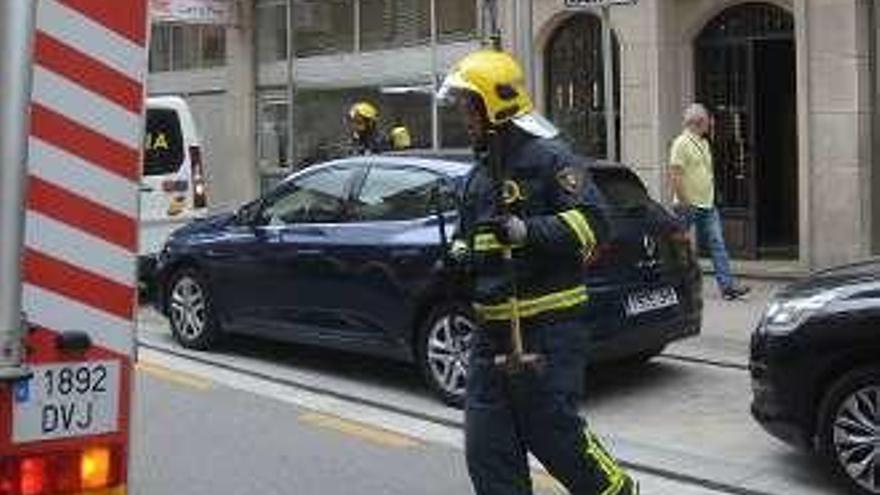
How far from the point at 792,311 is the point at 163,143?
29.3 feet

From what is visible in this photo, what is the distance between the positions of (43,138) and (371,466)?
5003 millimetres

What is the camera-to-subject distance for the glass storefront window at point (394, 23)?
20.2m

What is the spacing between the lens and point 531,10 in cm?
1783

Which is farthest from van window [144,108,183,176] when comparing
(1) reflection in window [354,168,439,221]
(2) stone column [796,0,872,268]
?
(2) stone column [796,0,872,268]

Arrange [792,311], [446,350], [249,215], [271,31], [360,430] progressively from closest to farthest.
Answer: [792,311] < [360,430] < [446,350] < [249,215] < [271,31]

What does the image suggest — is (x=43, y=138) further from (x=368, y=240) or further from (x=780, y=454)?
(x=368, y=240)

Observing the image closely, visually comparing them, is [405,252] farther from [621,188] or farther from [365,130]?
[365,130]

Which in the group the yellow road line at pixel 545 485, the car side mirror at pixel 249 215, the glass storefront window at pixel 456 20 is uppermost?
the glass storefront window at pixel 456 20

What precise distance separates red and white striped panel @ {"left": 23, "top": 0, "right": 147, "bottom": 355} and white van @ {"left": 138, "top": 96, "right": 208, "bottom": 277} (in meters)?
11.6

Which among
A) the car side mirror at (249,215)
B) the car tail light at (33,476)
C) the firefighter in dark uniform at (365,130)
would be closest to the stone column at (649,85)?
the firefighter in dark uniform at (365,130)

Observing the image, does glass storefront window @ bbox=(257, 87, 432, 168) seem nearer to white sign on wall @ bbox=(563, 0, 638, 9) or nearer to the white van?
the white van

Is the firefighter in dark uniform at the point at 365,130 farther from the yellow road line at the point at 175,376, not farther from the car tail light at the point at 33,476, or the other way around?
the car tail light at the point at 33,476

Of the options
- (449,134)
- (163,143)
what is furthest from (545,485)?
(449,134)

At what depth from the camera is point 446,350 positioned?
9.51 meters
